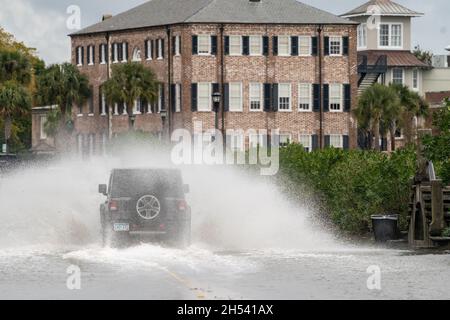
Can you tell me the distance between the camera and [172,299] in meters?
27.5

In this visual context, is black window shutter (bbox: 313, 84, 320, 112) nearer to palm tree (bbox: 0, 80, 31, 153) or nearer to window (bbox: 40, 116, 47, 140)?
palm tree (bbox: 0, 80, 31, 153)

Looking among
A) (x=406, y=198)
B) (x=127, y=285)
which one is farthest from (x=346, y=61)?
(x=127, y=285)

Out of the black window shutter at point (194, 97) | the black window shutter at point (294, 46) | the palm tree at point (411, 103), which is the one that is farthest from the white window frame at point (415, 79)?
the black window shutter at point (194, 97)

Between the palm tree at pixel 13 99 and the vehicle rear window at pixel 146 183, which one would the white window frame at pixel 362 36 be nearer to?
the palm tree at pixel 13 99

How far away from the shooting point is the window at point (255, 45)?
124 metres

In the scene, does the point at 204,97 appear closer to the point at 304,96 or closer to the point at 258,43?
the point at 258,43

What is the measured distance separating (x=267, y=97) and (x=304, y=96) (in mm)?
2565

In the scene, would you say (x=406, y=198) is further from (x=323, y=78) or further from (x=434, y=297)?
(x=323, y=78)

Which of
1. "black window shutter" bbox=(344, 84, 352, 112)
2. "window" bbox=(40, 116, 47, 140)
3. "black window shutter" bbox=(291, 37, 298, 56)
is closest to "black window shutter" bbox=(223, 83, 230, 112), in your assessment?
"black window shutter" bbox=(291, 37, 298, 56)

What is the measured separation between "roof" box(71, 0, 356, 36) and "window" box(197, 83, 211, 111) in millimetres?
4429

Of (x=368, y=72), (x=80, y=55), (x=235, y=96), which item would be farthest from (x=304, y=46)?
(x=80, y=55)

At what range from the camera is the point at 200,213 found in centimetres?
4634

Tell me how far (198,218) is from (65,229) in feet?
11.3

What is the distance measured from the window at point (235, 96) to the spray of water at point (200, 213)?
65.5m
